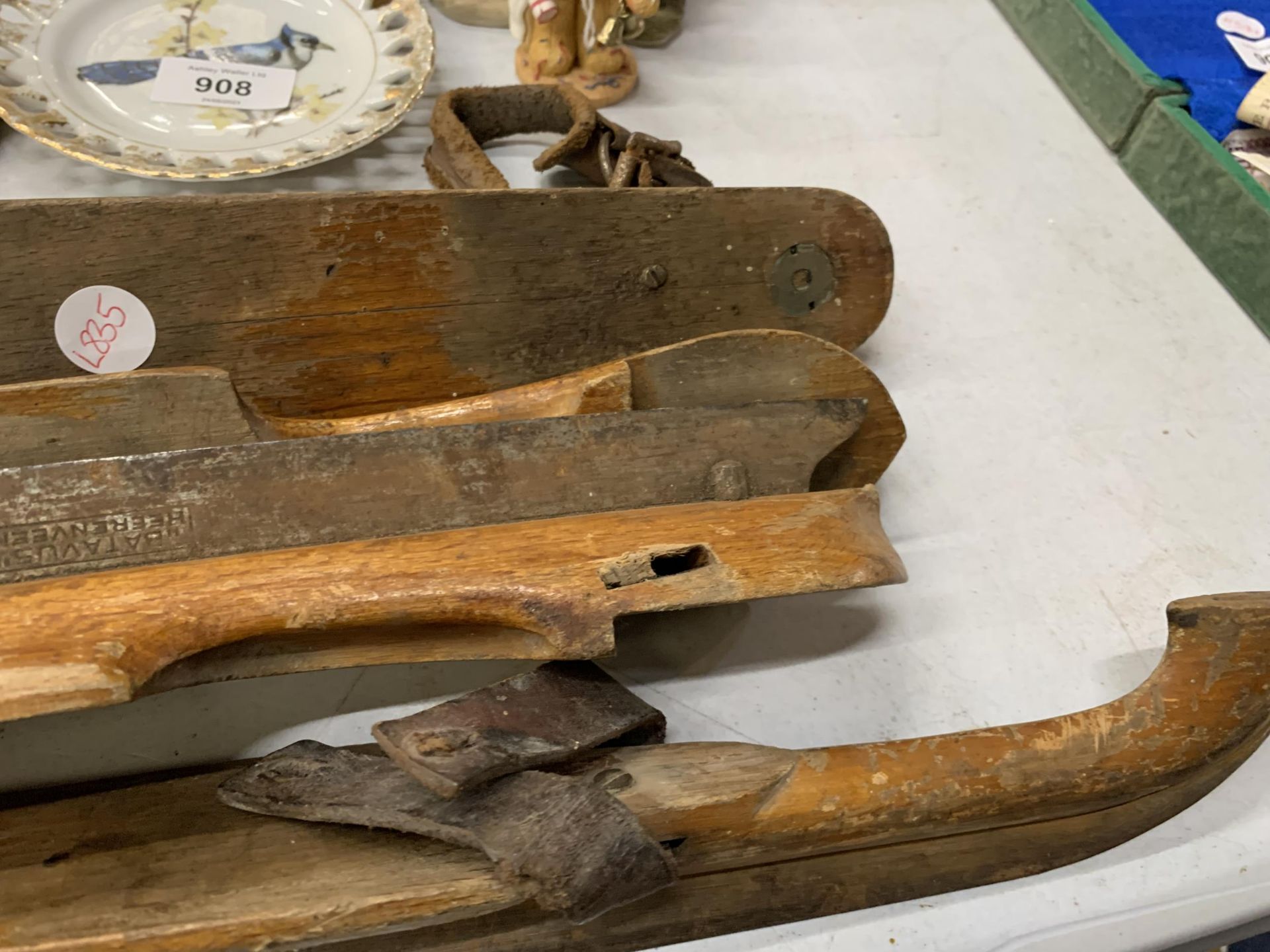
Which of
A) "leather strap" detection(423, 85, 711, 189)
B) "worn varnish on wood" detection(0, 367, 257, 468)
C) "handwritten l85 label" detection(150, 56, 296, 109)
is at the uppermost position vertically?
"leather strap" detection(423, 85, 711, 189)

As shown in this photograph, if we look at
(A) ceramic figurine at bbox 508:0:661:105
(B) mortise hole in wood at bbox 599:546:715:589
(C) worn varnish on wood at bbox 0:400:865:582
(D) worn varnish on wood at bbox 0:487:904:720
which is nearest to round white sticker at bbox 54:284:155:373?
(C) worn varnish on wood at bbox 0:400:865:582

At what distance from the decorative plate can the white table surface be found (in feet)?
0.27

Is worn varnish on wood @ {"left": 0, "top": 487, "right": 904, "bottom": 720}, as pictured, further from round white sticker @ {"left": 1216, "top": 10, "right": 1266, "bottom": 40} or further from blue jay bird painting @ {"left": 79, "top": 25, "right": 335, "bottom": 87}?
round white sticker @ {"left": 1216, "top": 10, "right": 1266, "bottom": 40}

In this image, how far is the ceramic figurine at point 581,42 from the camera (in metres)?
1.41

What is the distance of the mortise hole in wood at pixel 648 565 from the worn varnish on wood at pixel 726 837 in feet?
0.49

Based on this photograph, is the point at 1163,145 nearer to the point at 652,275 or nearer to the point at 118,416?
the point at 652,275

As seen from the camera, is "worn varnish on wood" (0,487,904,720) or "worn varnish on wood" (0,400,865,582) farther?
"worn varnish on wood" (0,400,865,582)

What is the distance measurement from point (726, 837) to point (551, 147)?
938 mm

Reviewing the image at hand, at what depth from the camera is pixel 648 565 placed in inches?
32.2

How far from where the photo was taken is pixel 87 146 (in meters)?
1.19

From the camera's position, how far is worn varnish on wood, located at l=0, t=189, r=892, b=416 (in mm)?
952

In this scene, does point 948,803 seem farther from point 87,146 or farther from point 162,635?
point 87,146

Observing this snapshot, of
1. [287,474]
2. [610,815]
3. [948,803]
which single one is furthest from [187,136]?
[948,803]

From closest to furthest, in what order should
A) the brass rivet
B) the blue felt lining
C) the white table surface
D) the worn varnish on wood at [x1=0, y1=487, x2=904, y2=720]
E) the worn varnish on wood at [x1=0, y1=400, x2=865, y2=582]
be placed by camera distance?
the worn varnish on wood at [x1=0, y1=487, x2=904, y2=720] → the worn varnish on wood at [x1=0, y1=400, x2=865, y2=582] → the white table surface → the brass rivet → the blue felt lining
